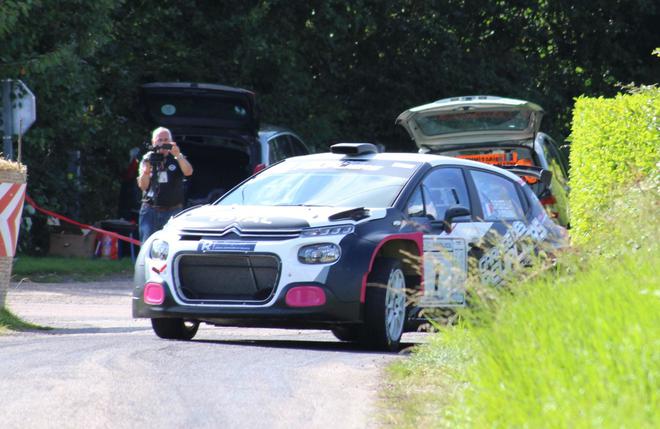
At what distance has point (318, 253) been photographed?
10.5 m

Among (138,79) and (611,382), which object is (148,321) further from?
(138,79)

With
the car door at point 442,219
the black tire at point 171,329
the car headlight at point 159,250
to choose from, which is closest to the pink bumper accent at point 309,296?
the car door at point 442,219

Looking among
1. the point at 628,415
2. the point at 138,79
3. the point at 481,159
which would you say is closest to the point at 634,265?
the point at 628,415

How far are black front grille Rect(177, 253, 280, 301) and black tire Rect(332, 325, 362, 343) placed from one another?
2.30 ft

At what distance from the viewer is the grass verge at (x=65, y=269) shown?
1919 centimetres

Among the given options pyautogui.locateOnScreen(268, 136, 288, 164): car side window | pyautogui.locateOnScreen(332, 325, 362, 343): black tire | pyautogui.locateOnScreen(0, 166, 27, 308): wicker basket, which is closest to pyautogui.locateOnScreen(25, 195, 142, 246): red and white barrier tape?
pyautogui.locateOnScreen(268, 136, 288, 164): car side window

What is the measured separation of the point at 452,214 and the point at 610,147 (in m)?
1.88

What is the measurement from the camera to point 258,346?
1062 centimetres

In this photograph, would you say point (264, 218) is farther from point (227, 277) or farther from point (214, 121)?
point (214, 121)

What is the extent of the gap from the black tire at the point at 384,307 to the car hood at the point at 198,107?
8.39 metres

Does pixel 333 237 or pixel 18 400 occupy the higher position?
pixel 333 237

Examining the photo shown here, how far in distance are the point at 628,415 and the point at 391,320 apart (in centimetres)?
578

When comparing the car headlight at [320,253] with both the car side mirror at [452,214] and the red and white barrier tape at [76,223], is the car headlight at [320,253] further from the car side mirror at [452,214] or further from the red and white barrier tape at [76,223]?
the red and white barrier tape at [76,223]

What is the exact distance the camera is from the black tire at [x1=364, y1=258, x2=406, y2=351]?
10578 mm
